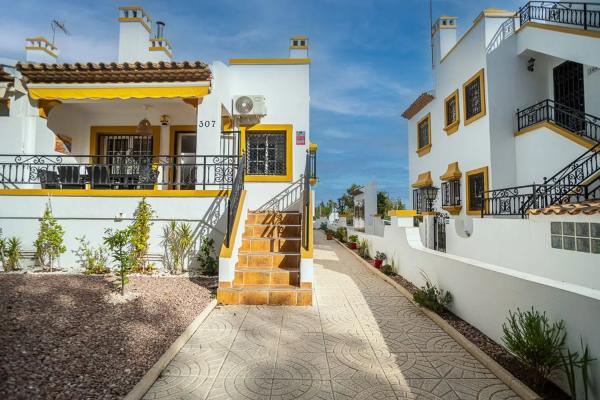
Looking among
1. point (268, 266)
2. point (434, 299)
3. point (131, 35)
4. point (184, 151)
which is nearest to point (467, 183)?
point (434, 299)

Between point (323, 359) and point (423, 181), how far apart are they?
12.9m

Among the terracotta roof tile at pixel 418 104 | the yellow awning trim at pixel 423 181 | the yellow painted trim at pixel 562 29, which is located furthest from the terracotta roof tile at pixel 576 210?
the terracotta roof tile at pixel 418 104

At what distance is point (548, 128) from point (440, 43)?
7279 millimetres

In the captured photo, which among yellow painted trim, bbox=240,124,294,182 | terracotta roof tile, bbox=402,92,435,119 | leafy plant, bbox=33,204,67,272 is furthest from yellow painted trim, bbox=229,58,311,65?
terracotta roof tile, bbox=402,92,435,119

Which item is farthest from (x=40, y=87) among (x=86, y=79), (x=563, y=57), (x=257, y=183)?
(x=563, y=57)

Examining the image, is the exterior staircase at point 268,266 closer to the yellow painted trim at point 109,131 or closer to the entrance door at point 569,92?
the yellow painted trim at point 109,131

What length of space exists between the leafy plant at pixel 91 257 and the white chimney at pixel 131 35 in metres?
6.80

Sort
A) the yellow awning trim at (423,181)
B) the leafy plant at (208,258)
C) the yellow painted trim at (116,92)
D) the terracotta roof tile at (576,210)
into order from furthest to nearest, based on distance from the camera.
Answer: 1. the yellow awning trim at (423,181)
2. the yellow painted trim at (116,92)
3. the leafy plant at (208,258)
4. the terracotta roof tile at (576,210)

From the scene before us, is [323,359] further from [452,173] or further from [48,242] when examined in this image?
[452,173]

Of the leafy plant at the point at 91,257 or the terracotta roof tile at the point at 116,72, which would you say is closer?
the leafy plant at the point at 91,257

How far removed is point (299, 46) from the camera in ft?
33.7

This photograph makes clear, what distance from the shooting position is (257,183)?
9500mm

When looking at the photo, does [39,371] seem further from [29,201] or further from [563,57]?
[563,57]

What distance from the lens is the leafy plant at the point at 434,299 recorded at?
16.9ft
